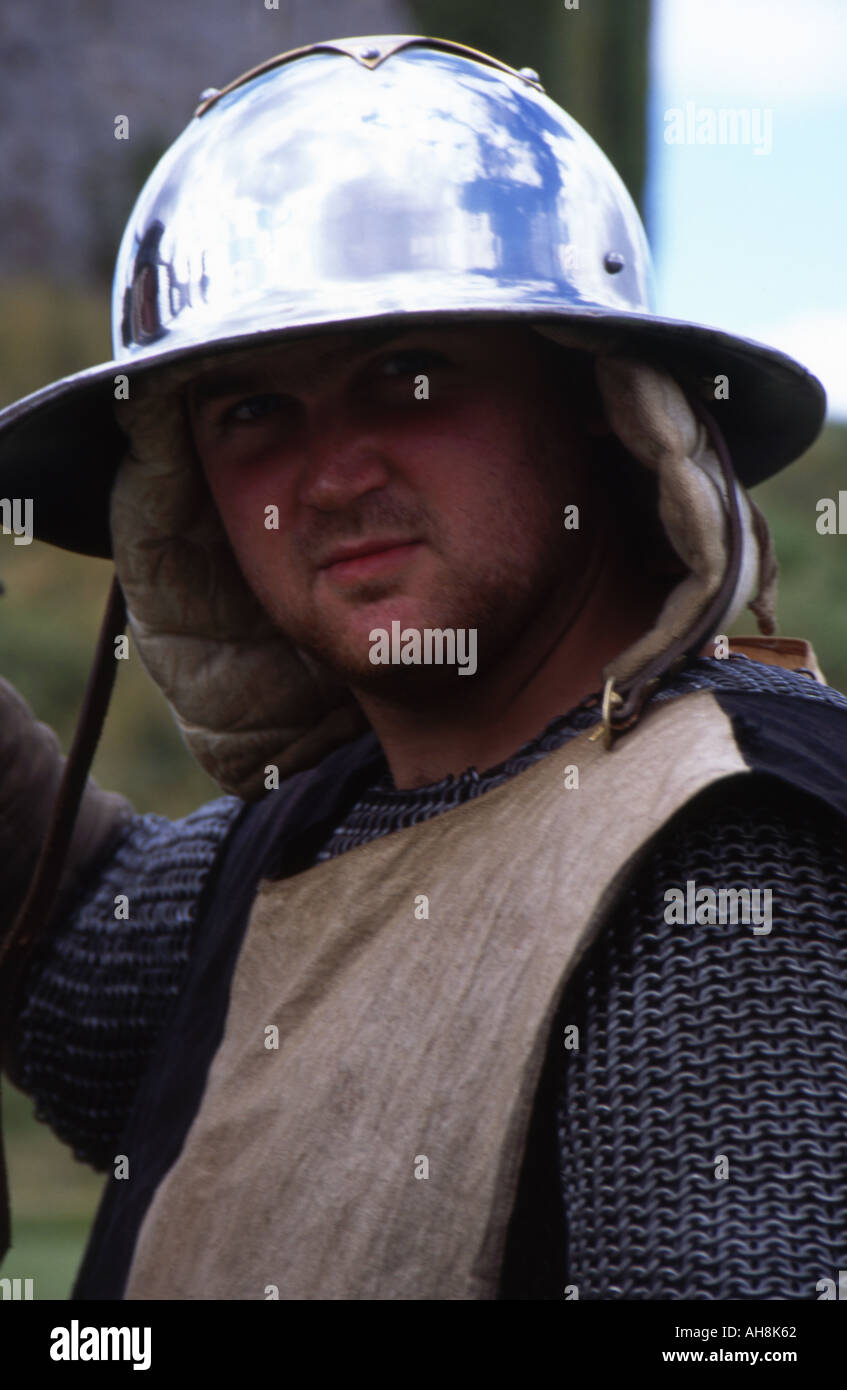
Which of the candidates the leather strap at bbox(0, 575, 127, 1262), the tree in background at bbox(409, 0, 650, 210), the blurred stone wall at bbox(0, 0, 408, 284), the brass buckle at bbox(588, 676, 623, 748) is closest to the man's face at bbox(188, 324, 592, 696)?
the brass buckle at bbox(588, 676, 623, 748)

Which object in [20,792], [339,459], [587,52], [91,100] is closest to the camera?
[339,459]

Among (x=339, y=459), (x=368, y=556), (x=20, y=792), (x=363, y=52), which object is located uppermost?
(x=363, y=52)

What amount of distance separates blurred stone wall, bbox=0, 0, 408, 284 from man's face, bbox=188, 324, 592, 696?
11795mm

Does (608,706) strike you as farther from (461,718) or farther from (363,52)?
(363,52)

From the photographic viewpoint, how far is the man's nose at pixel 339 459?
2043 mm

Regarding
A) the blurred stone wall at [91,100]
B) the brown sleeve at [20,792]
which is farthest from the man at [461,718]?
the blurred stone wall at [91,100]

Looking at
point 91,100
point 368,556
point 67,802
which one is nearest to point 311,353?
point 368,556

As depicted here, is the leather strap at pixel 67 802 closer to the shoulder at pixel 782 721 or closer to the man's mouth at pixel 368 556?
the man's mouth at pixel 368 556

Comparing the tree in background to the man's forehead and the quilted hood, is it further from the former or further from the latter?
the man's forehead

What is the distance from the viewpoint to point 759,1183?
151cm

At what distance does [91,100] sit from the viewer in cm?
1338

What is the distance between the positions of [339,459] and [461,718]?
0.40 m

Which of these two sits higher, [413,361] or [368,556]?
[413,361]
